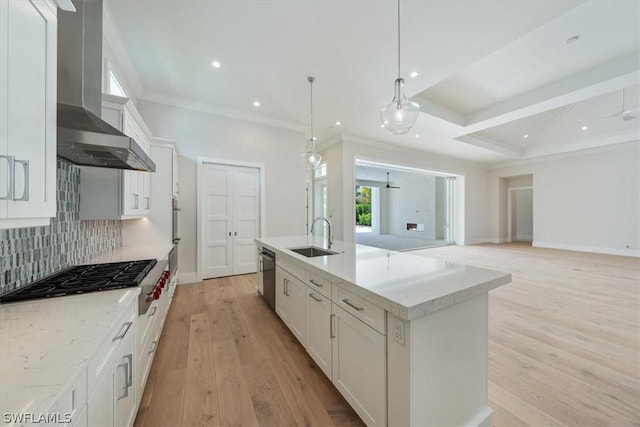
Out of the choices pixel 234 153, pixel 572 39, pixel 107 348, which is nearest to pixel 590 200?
pixel 572 39

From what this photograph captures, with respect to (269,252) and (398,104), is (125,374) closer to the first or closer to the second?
(269,252)

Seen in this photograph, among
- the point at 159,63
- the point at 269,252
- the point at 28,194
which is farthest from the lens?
the point at 159,63

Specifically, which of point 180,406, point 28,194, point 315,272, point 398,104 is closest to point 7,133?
point 28,194

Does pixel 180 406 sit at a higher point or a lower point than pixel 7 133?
lower

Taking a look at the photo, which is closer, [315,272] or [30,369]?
[30,369]

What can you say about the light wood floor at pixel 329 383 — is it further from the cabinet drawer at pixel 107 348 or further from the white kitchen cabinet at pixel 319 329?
the cabinet drawer at pixel 107 348

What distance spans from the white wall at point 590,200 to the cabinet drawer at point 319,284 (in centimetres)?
957

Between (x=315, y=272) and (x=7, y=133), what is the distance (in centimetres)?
160

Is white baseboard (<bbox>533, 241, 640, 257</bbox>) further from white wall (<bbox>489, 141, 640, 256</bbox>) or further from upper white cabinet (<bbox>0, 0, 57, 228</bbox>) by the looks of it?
upper white cabinet (<bbox>0, 0, 57, 228</bbox>)

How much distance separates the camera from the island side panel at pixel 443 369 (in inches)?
42.4

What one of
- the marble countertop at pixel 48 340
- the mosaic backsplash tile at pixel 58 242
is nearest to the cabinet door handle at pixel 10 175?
the marble countertop at pixel 48 340

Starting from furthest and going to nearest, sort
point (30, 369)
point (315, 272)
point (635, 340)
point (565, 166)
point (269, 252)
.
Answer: point (565, 166)
point (269, 252)
point (635, 340)
point (315, 272)
point (30, 369)

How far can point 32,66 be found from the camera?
2.96 feet

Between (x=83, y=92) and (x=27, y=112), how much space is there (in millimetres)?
935
